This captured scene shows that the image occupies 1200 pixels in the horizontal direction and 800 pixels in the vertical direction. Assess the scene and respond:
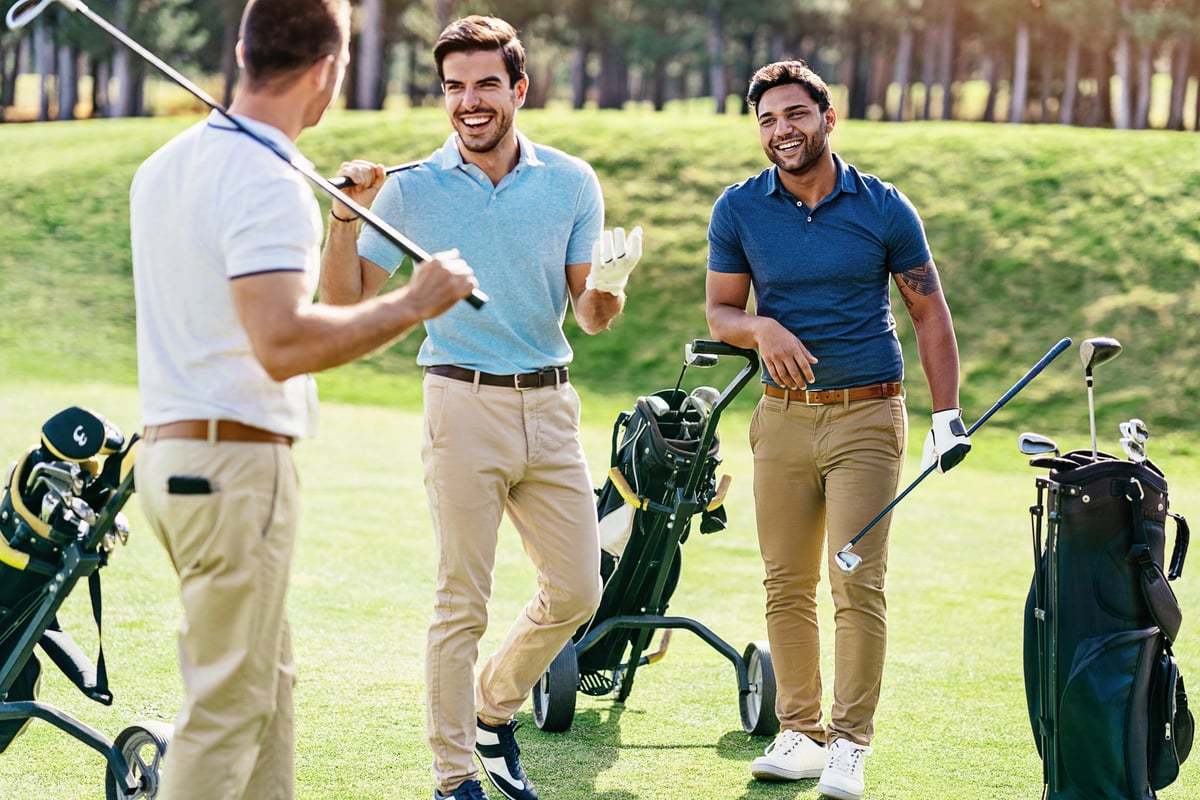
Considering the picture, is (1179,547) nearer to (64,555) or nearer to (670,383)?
(64,555)

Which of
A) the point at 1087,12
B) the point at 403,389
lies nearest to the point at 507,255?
the point at 403,389

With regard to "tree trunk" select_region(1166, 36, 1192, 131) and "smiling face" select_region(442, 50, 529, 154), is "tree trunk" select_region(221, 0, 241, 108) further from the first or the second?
"smiling face" select_region(442, 50, 529, 154)

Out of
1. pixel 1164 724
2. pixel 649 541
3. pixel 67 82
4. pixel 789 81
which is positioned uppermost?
pixel 67 82

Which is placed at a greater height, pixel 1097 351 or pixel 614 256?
pixel 614 256

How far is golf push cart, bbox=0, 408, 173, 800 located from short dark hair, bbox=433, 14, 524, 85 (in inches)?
51.4

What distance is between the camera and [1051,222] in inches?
803

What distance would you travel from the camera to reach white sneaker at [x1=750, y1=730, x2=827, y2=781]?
4.42 metres

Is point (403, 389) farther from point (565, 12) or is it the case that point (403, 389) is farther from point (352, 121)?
point (565, 12)

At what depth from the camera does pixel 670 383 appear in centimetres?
1720

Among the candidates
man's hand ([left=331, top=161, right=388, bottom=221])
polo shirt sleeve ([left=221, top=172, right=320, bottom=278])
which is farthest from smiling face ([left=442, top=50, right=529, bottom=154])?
polo shirt sleeve ([left=221, top=172, right=320, bottom=278])

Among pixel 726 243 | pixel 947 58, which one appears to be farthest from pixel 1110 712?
pixel 947 58

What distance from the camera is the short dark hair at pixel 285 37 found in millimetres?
2791

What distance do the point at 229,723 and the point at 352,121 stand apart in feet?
82.3

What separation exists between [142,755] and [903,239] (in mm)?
2476
